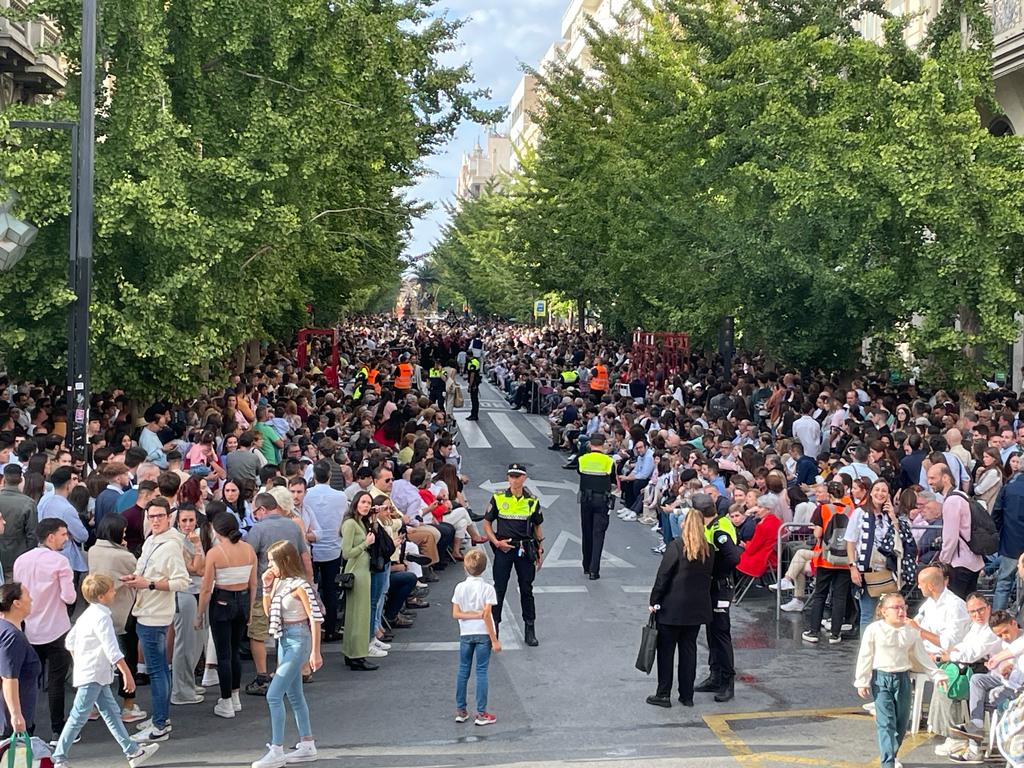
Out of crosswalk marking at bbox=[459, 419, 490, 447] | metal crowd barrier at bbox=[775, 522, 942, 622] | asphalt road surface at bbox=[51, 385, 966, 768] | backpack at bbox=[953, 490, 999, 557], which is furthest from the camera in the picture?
crosswalk marking at bbox=[459, 419, 490, 447]

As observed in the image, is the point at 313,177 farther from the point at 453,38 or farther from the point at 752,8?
the point at 453,38

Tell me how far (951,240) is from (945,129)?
1699mm

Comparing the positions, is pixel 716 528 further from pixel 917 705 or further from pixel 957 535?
pixel 957 535

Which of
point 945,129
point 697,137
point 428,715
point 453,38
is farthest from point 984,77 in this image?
point 453,38

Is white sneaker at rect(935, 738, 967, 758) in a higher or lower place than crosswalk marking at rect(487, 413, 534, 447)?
lower

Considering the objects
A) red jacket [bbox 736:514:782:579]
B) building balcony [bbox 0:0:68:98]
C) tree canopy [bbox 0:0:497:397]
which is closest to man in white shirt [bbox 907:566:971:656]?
red jacket [bbox 736:514:782:579]

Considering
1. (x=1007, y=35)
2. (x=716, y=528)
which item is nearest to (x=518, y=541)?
(x=716, y=528)

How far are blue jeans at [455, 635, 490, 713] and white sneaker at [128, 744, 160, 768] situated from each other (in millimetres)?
2150

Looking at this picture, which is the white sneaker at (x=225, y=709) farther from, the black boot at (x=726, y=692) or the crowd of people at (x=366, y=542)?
the black boot at (x=726, y=692)

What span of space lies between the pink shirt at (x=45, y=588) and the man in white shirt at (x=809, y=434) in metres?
12.7

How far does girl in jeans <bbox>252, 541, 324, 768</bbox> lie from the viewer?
9195mm

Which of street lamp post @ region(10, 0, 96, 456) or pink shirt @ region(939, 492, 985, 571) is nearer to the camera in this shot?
pink shirt @ region(939, 492, 985, 571)

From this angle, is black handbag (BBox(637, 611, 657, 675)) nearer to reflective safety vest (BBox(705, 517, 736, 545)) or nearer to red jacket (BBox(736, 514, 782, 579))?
reflective safety vest (BBox(705, 517, 736, 545))

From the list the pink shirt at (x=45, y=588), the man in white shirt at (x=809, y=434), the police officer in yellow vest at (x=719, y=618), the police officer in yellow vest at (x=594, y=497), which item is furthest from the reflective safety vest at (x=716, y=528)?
the man in white shirt at (x=809, y=434)
